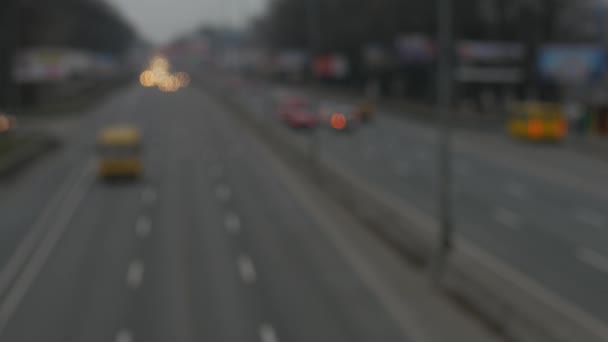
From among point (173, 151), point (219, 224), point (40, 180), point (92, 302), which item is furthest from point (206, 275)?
point (173, 151)

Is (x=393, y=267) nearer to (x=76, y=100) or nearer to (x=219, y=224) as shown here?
(x=219, y=224)

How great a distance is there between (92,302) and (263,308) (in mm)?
3530

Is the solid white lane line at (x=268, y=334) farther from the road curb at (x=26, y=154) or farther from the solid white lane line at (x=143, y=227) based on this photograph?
the road curb at (x=26, y=154)

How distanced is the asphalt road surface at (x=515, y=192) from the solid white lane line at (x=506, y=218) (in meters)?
0.03

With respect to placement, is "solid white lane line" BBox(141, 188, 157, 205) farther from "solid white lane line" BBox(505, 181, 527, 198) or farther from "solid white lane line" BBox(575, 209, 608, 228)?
"solid white lane line" BBox(575, 209, 608, 228)

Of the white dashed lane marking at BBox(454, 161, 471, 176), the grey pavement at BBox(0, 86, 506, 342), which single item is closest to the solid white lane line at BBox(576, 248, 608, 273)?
the grey pavement at BBox(0, 86, 506, 342)

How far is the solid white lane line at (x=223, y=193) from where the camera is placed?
35.0 m

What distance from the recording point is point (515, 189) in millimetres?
34781

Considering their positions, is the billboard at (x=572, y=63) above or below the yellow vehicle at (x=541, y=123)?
above

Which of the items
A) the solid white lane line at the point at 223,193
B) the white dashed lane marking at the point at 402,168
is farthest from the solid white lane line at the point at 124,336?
the white dashed lane marking at the point at 402,168

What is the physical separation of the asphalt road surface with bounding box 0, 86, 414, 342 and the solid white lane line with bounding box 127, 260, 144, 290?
0.04 meters

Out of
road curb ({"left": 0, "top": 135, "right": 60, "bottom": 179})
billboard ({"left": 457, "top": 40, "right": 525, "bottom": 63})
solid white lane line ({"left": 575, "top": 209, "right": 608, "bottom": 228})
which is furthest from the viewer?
billboard ({"left": 457, "top": 40, "right": 525, "bottom": 63})

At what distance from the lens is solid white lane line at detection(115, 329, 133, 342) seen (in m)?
16.7

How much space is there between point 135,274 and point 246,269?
2.54m
